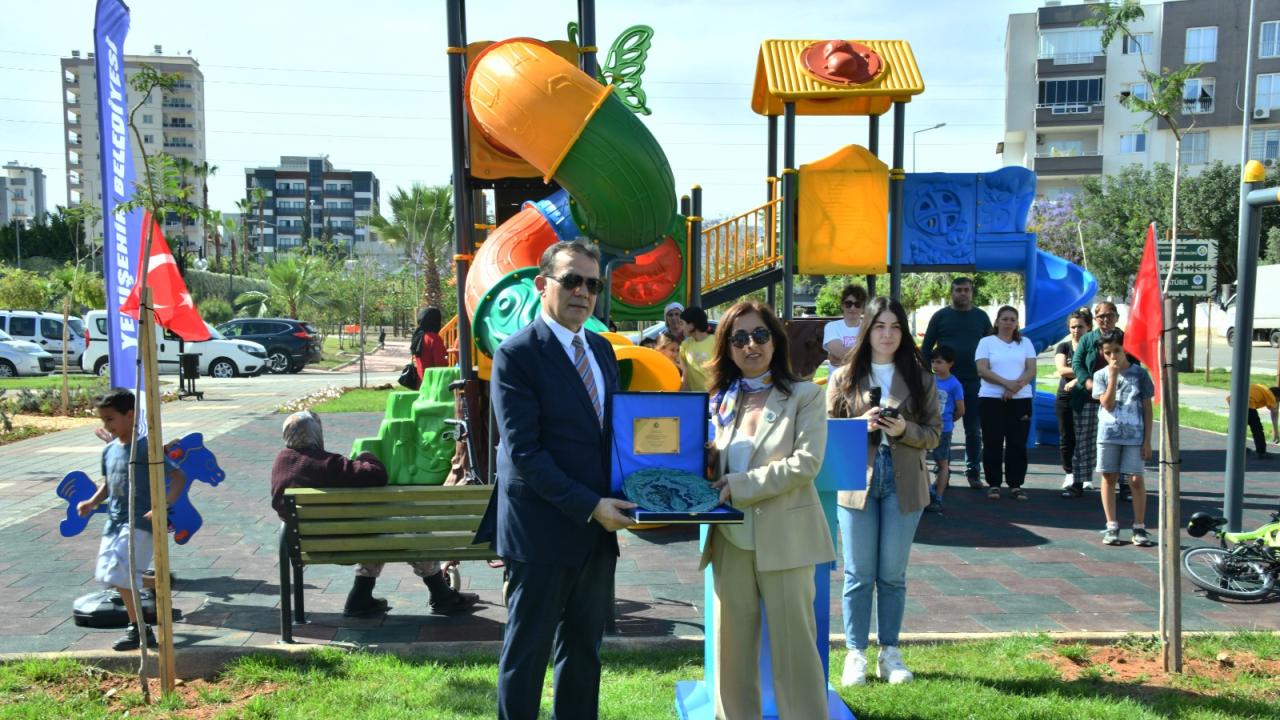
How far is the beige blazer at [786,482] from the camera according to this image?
10.9ft

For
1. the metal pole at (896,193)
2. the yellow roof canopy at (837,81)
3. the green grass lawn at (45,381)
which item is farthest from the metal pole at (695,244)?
the green grass lawn at (45,381)

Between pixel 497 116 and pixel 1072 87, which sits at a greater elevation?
pixel 1072 87

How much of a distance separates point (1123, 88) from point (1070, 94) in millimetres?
3611

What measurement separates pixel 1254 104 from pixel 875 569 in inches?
2432

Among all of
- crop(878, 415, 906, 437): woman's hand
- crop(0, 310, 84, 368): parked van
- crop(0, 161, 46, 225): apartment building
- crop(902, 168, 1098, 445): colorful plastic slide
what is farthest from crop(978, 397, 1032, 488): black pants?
crop(0, 161, 46, 225): apartment building

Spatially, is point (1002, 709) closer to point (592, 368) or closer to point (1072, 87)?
point (592, 368)

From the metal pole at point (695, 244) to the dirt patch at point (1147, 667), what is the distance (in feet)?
26.1

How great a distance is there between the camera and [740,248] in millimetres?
13664

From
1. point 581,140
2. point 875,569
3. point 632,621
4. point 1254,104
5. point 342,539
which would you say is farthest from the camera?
point 1254,104

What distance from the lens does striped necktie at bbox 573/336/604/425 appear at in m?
3.27

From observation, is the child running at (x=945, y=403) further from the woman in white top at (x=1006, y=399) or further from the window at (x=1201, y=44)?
the window at (x=1201, y=44)

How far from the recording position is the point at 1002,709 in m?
3.93

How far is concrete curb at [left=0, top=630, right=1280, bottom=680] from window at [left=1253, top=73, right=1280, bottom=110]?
59.8 m

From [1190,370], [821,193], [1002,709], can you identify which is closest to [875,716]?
[1002,709]
